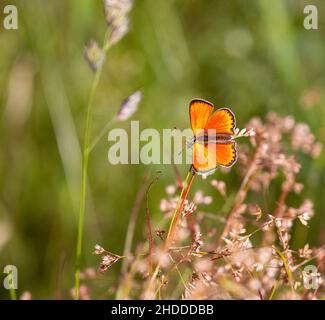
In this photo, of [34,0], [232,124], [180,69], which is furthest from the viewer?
[180,69]

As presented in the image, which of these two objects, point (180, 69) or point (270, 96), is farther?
point (180, 69)

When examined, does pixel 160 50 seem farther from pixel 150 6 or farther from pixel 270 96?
pixel 270 96

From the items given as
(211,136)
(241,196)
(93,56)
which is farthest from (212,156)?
(93,56)

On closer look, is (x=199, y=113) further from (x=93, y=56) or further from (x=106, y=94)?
(x=106, y=94)

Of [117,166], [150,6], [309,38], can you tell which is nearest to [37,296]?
[117,166]

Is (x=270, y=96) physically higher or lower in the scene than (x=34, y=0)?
lower

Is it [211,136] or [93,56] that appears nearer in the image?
[211,136]
